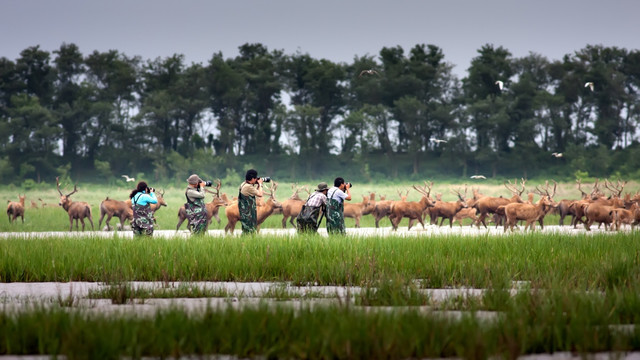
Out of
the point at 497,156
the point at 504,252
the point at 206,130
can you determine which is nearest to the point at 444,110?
the point at 497,156

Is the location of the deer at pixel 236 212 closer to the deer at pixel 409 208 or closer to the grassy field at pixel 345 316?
the deer at pixel 409 208

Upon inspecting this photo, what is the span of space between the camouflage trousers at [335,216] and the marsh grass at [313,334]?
9.71m

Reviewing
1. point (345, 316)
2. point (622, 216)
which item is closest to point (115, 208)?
point (622, 216)

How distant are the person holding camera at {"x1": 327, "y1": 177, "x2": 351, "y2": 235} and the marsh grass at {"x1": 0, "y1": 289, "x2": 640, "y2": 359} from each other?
31.6 feet

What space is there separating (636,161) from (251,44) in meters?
45.0

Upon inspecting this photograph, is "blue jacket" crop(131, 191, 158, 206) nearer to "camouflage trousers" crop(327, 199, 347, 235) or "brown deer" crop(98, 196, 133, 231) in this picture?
"camouflage trousers" crop(327, 199, 347, 235)

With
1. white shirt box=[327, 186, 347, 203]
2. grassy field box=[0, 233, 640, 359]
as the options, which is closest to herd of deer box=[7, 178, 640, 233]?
white shirt box=[327, 186, 347, 203]

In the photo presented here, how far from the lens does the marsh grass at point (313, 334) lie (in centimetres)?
521

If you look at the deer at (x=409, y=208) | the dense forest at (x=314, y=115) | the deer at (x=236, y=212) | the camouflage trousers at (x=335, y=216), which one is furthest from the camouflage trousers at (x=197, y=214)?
the dense forest at (x=314, y=115)

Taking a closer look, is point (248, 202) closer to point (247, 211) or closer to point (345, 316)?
point (247, 211)

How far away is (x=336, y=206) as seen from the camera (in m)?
16.0

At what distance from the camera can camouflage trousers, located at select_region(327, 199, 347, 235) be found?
15930 mm

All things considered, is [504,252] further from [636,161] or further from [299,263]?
[636,161]

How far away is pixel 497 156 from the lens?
6981cm
